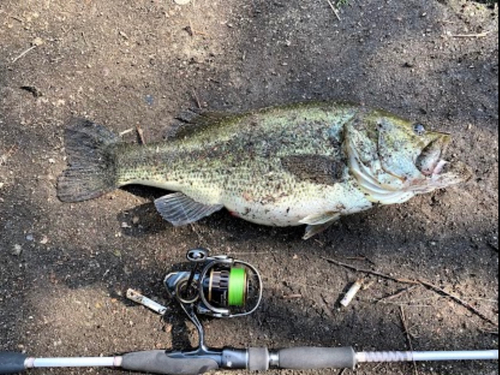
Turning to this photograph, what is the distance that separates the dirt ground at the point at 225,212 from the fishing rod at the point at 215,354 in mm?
179

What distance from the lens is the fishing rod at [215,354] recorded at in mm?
2957

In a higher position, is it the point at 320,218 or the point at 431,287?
the point at 320,218

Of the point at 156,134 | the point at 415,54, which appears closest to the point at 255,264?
the point at 156,134

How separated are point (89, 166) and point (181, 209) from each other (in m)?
0.77

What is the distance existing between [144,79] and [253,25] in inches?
40.0

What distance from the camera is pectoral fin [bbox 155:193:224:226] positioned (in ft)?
10.5

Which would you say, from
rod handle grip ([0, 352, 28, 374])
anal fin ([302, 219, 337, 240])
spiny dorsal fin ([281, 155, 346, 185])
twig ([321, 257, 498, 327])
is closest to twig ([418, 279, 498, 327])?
twig ([321, 257, 498, 327])

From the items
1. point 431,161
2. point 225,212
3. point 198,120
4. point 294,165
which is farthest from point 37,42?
point 431,161

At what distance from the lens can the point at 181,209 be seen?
3215 mm

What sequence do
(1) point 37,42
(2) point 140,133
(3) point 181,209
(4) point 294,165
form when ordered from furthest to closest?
(1) point 37,42, (2) point 140,133, (3) point 181,209, (4) point 294,165

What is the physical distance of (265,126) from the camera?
10.4 feet

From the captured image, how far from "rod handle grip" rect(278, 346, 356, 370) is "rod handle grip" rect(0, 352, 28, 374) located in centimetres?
169

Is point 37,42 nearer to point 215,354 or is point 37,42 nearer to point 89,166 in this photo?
point 89,166

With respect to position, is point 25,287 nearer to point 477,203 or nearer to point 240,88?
point 240,88
